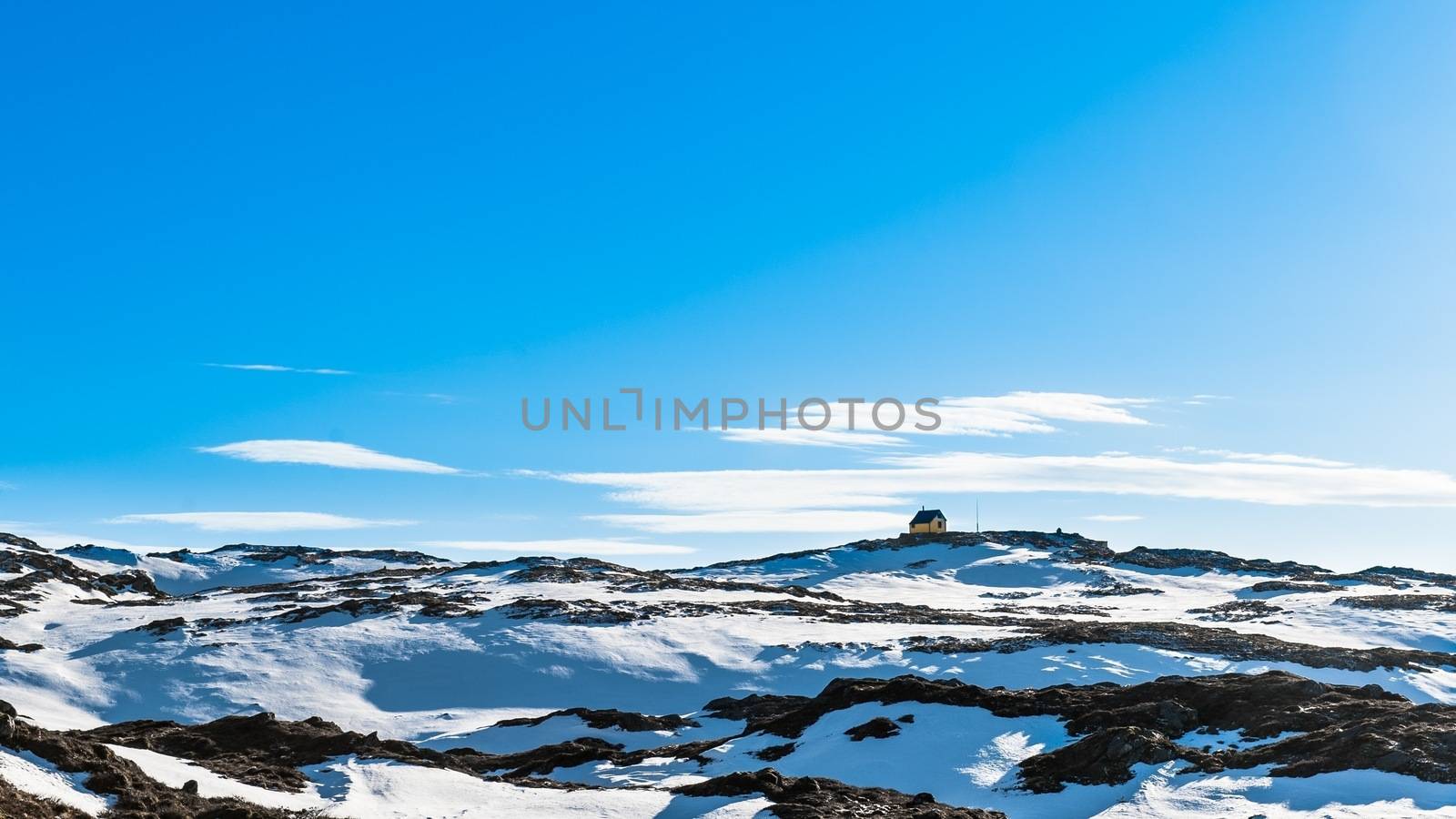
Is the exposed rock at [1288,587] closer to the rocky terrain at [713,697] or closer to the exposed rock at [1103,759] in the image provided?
the rocky terrain at [713,697]

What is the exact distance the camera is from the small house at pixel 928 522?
12638 cm

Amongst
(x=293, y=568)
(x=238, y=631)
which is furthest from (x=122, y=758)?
(x=293, y=568)

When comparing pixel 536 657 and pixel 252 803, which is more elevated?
pixel 252 803

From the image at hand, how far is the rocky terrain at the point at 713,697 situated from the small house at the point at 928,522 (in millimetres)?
39585

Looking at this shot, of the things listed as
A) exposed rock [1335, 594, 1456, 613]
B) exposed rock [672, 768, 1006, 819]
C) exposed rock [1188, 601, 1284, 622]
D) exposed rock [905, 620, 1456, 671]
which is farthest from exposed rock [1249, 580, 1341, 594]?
exposed rock [672, 768, 1006, 819]

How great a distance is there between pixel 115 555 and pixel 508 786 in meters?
105

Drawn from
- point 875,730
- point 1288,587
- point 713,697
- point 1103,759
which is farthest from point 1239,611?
point 1103,759

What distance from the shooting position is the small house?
126375mm

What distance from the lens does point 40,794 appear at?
44.7 ft

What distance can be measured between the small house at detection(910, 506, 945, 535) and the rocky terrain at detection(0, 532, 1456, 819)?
39.6 meters

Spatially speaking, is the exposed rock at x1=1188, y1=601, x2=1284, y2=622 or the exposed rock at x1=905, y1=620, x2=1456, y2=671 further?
the exposed rock at x1=1188, y1=601, x2=1284, y2=622

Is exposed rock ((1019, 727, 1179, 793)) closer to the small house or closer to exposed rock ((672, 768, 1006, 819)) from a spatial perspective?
exposed rock ((672, 768, 1006, 819))

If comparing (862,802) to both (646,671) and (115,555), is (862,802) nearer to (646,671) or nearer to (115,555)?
(646,671)

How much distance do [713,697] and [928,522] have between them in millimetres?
89880
